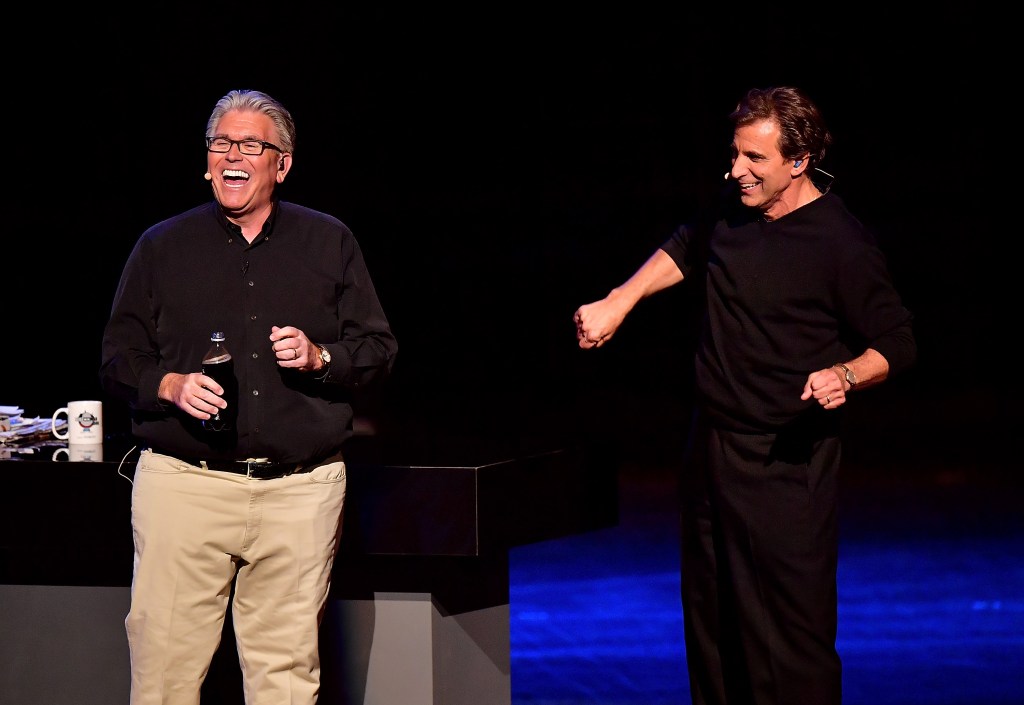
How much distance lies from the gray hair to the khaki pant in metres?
0.65

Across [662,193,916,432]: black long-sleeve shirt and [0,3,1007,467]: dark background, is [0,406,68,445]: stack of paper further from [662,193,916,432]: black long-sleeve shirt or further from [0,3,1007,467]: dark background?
[0,3,1007,467]: dark background

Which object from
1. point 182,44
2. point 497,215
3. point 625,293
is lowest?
point 625,293

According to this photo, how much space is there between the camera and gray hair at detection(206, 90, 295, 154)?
8.07ft

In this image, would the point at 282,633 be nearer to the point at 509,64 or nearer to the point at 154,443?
the point at 154,443

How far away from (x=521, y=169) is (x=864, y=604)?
4062 mm

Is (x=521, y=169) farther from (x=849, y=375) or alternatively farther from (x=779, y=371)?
(x=849, y=375)

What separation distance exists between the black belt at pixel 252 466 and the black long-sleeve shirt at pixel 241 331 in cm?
2

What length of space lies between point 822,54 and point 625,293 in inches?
201

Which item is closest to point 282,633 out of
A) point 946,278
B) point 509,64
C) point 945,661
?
point 945,661

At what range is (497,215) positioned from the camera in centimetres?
800

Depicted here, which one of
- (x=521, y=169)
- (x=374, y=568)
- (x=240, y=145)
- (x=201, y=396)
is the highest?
(x=521, y=169)

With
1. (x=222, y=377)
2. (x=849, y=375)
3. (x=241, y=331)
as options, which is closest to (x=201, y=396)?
(x=222, y=377)

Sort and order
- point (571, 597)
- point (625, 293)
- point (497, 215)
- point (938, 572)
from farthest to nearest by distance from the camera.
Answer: point (497, 215)
point (938, 572)
point (571, 597)
point (625, 293)

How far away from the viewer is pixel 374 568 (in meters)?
2.86
